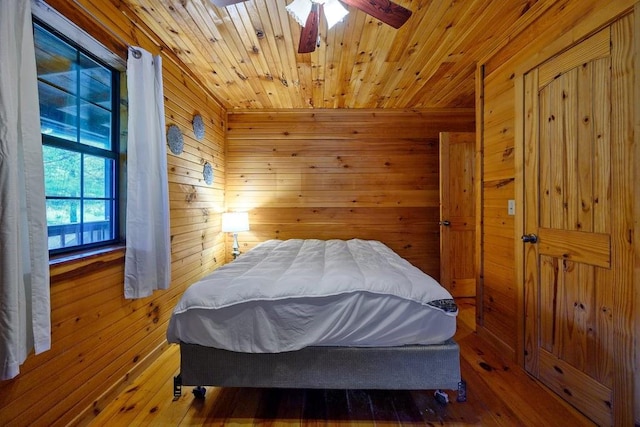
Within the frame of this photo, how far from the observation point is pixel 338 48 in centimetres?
213

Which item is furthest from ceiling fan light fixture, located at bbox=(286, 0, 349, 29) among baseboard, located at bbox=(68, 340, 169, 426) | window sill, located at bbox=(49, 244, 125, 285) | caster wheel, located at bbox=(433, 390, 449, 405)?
baseboard, located at bbox=(68, 340, 169, 426)

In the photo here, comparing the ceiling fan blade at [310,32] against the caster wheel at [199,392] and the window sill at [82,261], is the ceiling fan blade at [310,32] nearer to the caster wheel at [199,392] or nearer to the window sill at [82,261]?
the window sill at [82,261]

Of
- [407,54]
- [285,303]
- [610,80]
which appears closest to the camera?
[610,80]

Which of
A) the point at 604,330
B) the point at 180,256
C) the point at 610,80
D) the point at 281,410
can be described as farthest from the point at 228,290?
the point at 610,80

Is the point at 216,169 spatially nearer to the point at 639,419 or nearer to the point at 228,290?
the point at 228,290

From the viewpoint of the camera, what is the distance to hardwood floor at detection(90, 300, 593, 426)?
55.5 inches

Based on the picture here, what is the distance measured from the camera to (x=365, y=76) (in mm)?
2629

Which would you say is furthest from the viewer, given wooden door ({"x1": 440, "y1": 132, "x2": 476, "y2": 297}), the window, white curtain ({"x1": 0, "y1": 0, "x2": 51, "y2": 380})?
wooden door ({"x1": 440, "y1": 132, "x2": 476, "y2": 297})

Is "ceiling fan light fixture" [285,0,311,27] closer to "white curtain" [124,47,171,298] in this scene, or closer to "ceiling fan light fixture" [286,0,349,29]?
"ceiling fan light fixture" [286,0,349,29]

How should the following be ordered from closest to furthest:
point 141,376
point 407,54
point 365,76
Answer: point 141,376
point 407,54
point 365,76

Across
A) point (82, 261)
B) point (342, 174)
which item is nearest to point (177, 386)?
point (82, 261)

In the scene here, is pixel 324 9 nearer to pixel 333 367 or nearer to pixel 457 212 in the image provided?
pixel 333 367

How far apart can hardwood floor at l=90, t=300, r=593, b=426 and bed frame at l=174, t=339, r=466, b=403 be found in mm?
169

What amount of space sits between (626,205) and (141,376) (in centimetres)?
292
